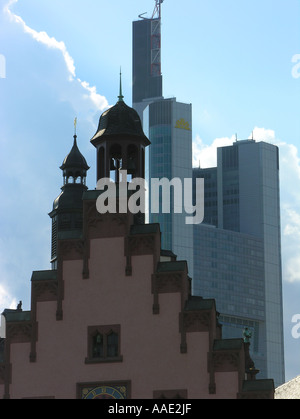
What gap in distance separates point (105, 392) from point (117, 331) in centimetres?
312

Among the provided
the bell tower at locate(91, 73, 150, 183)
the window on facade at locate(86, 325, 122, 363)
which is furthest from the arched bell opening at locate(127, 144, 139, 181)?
the window on facade at locate(86, 325, 122, 363)

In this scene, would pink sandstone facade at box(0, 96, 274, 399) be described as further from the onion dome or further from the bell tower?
the onion dome

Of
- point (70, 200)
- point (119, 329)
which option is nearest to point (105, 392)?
point (119, 329)

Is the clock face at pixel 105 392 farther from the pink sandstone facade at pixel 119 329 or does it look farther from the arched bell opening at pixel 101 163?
the arched bell opening at pixel 101 163

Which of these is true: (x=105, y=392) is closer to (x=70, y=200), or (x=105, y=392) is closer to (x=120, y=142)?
(x=120, y=142)

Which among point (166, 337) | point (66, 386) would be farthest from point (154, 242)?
point (66, 386)

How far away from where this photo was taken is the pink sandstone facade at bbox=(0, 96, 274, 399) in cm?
5375

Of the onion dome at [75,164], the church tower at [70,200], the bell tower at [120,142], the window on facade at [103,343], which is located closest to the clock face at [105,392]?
the window on facade at [103,343]

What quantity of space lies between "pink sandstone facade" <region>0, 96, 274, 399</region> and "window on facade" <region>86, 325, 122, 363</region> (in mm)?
51

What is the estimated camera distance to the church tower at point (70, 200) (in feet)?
244

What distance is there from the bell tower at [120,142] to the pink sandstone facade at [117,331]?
3964 mm

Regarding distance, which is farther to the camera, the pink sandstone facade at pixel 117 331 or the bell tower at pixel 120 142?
the bell tower at pixel 120 142

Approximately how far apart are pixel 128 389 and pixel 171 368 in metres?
2.41

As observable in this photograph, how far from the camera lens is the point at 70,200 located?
75188 millimetres
